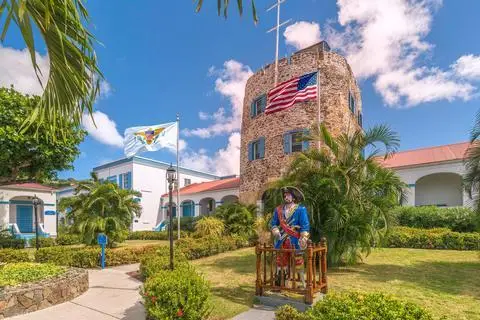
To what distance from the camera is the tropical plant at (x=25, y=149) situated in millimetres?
12875

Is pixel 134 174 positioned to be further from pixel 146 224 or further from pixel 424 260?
pixel 424 260

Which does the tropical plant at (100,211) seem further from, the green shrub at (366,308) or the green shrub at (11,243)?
the green shrub at (366,308)

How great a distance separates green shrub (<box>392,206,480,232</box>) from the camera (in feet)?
50.2

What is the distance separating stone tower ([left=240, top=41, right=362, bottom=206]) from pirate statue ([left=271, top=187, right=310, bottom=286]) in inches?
428

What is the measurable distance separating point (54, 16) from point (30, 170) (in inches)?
593

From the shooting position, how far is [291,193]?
639 cm

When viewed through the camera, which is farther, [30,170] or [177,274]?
[30,170]

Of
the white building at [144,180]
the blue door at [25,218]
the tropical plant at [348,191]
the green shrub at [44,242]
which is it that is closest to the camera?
the tropical plant at [348,191]

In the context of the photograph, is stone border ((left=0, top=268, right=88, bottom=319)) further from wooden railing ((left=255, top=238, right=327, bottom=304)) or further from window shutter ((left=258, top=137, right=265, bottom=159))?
window shutter ((left=258, top=137, right=265, bottom=159))

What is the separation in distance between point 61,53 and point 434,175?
71.8 feet

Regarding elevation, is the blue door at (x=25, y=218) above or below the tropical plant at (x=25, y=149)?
below

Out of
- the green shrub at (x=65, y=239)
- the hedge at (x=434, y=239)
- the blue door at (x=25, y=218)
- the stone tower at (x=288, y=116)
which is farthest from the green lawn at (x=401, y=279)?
the blue door at (x=25, y=218)

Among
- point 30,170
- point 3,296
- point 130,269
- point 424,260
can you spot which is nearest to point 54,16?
point 3,296

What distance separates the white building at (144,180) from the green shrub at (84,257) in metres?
Answer: 19.4
